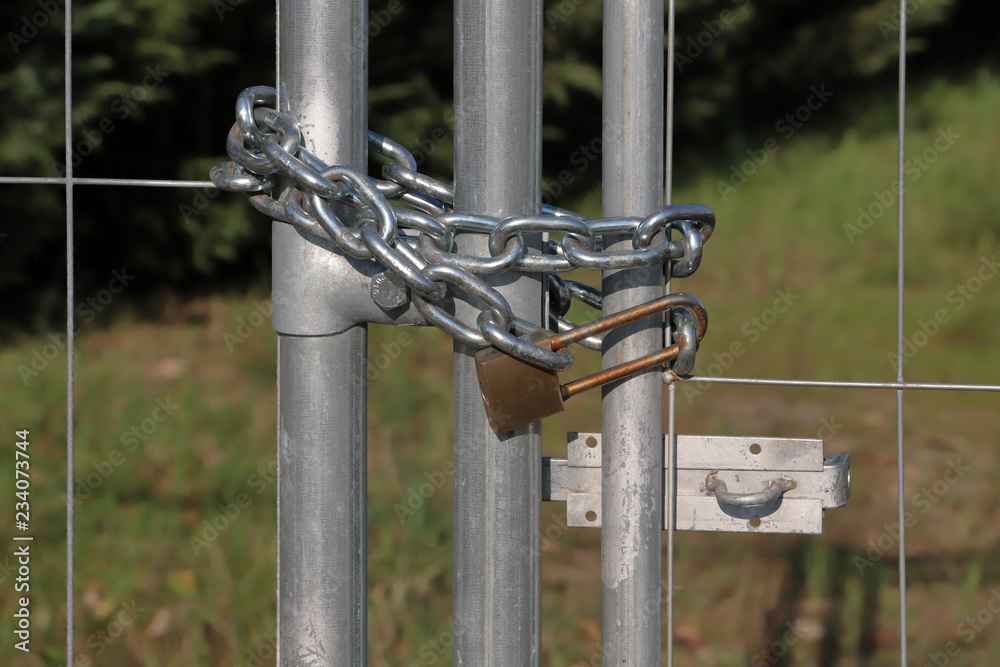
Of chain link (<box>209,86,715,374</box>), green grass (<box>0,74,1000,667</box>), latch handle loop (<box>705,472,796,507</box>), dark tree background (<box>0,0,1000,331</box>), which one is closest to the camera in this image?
chain link (<box>209,86,715,374</box>)

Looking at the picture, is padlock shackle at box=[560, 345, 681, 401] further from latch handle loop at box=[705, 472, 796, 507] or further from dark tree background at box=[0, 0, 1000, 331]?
dark tree background at box=[0, 0, 1000, 331]

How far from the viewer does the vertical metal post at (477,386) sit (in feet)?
2.41

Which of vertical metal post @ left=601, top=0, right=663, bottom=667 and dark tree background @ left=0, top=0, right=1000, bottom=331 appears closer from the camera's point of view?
vertical metal post @ left=601, top=0, right=663, bottom=667

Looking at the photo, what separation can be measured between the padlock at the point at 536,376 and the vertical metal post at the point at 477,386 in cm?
3

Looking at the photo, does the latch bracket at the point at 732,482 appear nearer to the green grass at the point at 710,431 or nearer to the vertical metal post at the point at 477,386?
the vertical metal post at the point at 477,386

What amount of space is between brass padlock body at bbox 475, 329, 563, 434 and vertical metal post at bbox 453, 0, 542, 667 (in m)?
0.03

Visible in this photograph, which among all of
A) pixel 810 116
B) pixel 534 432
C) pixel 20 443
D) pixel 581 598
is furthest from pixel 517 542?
pixel 810 116

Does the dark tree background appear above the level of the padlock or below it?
above

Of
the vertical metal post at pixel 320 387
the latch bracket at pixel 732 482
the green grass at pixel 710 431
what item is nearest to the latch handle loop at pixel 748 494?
the latch bracket at pixel 732 482

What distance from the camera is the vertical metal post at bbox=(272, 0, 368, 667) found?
2.49 feet

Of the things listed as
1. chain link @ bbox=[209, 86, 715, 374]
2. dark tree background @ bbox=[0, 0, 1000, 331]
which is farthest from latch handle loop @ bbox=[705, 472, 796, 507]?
dark tree background @ bbox=[0, 0, 1000, 331]

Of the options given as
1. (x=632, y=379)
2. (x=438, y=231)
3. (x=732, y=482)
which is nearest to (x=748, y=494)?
(x=732, y=482)

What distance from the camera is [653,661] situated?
815 millimetres

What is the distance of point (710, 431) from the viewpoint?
3.57 m
